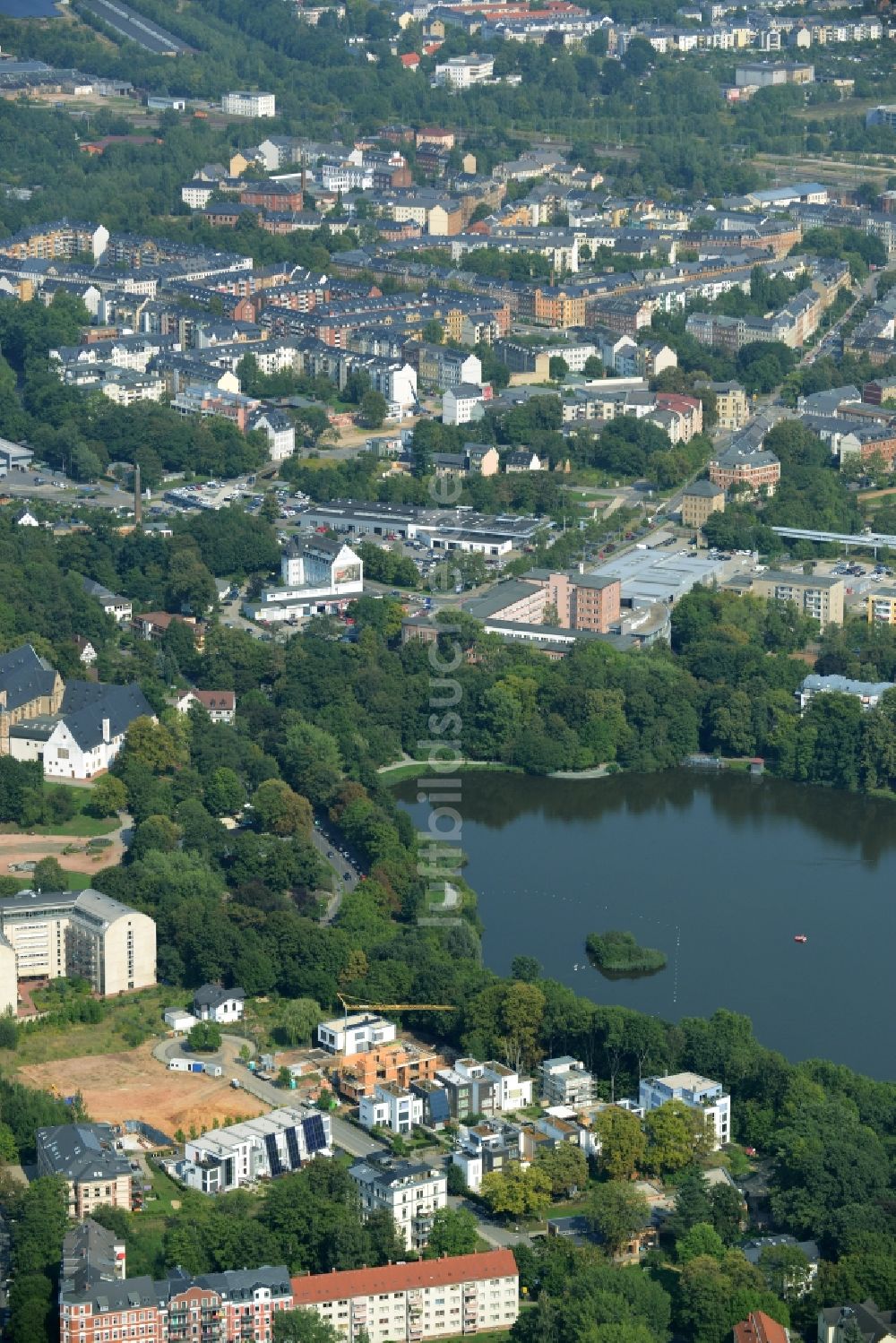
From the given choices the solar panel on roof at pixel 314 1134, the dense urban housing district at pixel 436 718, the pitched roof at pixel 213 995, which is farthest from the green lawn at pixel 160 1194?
the pitched roof at pixel 213 995

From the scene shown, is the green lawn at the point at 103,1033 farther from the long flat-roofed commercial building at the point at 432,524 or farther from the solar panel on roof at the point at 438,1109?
the long flat-roofed commercial building at the point at 432,524

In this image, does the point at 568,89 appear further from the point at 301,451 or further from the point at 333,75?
the point at 301,451

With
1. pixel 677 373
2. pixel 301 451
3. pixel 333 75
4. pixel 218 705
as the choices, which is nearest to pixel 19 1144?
pixel 218 705

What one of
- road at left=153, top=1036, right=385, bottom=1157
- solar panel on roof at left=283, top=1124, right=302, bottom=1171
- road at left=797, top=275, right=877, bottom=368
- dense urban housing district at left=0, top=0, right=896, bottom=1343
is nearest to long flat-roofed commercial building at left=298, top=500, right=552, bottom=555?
dense urban housing district at left=0, top=0, right=896, bottom=1343

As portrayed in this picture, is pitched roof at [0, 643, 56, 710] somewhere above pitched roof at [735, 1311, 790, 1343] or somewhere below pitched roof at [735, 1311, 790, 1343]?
above

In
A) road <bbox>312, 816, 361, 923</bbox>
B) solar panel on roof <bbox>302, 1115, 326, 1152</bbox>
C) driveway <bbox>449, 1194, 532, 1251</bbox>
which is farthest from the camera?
road <bbox>312, 816, 361, 923</bbox>

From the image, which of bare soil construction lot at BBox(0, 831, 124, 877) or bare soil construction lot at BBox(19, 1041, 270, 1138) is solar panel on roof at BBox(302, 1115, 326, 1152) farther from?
bare soil construction lot at BBox(0, 831, 124, 877)

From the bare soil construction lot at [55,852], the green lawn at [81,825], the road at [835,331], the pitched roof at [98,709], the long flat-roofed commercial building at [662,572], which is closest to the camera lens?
the bare soil construction lot at [55,852]
